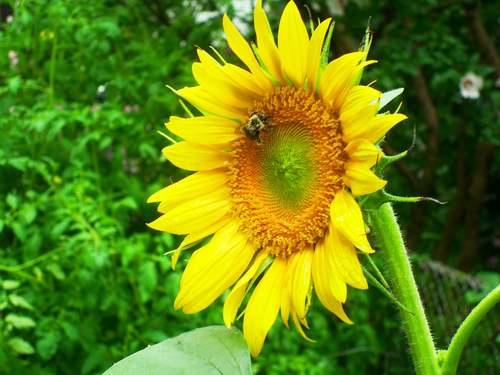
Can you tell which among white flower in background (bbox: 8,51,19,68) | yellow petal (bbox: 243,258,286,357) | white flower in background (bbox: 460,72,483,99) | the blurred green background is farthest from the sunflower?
white flower in background (bbox: 460,72,483,99)

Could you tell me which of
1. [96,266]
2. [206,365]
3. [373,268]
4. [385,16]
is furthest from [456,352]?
[385,16]

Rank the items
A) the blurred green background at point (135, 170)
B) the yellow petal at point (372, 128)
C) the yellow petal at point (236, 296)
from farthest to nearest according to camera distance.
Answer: the blurred green background at point (135, 170) → the yellow petal at point (236, 296) → the yellow petal at point (372, 128)

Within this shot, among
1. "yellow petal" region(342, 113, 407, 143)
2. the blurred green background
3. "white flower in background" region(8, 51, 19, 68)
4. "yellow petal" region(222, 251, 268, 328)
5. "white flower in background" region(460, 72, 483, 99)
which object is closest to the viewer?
"yellow petal" region(342, 113, 407, 143)

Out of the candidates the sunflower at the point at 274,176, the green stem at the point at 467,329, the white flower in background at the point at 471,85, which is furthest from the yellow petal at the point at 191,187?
the white flower in background at the point at 471,85

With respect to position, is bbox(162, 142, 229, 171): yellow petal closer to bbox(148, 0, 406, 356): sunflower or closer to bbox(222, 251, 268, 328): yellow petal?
bbox(148, 0, 406, 356): sunflower

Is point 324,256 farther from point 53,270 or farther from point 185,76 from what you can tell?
point 185,76

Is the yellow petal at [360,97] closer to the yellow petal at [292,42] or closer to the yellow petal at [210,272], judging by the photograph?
the yellow petal at [292,42]

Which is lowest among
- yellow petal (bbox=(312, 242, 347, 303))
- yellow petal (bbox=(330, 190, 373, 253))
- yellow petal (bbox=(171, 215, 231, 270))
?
yellow petal (bbox=(312, 242, 347, 303))

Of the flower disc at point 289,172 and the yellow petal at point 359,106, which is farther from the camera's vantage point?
the flower disc at point 289,172
